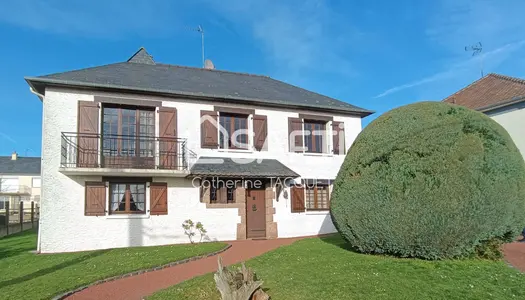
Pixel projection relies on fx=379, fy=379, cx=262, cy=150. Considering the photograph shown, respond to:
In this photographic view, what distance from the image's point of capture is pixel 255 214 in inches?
574

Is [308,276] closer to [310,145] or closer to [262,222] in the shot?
[262,222]

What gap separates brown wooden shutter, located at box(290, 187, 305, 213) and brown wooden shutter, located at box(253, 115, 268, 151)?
6.58ft

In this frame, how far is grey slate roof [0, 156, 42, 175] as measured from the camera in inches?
1528

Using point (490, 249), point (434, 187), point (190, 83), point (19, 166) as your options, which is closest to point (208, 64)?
point (190, 83)

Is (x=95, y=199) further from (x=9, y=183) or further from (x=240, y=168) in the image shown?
(x=9, y=183)

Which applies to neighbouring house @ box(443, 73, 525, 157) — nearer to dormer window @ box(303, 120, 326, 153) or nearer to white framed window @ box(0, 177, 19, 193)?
dormer window @ box(303, 120, 326, 153)

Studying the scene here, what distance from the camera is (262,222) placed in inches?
576

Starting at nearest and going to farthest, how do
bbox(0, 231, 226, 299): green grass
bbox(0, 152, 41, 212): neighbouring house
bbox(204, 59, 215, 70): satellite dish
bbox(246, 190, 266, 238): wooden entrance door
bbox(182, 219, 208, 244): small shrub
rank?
bbox(0, 231, 226, 299): green grass → bbox(182, 219, 208, 244): small shrub → bbox(246, 190, 266, 238): wooden entrance door → bbox(204, 59, 215, 70): satellite dish → bbox(0, 152, 41, 212): neighbouring house

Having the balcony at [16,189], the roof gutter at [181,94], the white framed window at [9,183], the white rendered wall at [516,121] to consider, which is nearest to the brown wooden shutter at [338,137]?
the roof gutter at [181,94]

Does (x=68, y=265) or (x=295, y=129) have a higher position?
(x=295, y=129)

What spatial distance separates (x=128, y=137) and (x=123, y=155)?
0.64m

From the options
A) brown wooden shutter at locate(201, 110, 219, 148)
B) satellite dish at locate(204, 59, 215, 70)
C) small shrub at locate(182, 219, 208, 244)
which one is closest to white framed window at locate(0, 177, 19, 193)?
satellite dish at locate(204, 59, 215, 70)

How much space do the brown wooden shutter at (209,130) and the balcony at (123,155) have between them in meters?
0.71

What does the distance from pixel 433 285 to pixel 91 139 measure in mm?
10834
